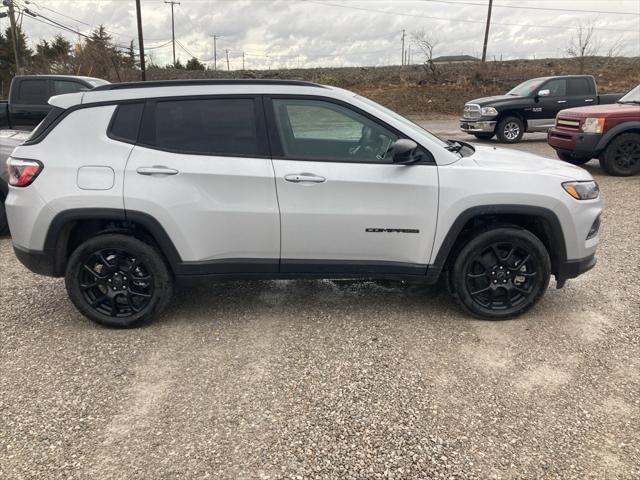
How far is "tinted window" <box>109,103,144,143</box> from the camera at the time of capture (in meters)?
3.60

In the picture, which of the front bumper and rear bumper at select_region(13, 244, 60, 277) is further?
the front bumper

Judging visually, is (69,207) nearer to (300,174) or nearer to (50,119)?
(50,119)

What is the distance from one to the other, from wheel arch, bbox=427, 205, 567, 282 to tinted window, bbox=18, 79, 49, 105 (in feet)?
28.6

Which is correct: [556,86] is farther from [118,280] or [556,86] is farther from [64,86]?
[118,280]

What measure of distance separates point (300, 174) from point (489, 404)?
1.91 metres

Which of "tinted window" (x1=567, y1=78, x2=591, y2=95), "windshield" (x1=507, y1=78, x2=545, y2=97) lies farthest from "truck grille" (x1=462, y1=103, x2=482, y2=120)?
"tinted window" (x1=567, y1=78, x2=591, y2=95)

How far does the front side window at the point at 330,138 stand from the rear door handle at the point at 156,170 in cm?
82

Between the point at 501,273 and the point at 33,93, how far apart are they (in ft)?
30.5

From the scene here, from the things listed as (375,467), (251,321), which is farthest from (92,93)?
(375,467)

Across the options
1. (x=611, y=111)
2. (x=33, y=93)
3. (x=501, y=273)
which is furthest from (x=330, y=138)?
(x=33, y=93)

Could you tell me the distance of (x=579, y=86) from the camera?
14.4 metres

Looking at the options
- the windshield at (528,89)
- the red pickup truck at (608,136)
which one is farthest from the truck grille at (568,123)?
the windshield at (528,89)

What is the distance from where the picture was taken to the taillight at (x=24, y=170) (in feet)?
11.6

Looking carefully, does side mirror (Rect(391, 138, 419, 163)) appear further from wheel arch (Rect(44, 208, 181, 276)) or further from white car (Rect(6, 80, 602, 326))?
wheel arch (Rect(44, 208, 181, 276))
